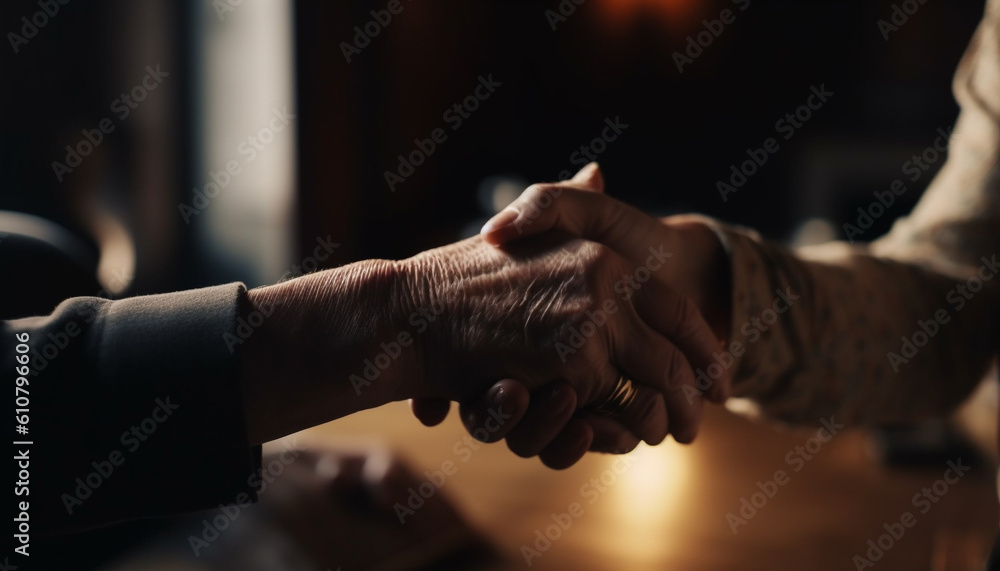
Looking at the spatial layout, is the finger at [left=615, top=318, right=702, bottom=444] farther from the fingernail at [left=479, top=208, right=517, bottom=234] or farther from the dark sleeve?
the dark sleeve

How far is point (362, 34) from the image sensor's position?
153 inches

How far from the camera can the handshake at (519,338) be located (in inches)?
29.4

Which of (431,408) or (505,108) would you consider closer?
(431,408)

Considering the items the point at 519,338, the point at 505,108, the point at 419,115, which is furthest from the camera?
the point at 419,115

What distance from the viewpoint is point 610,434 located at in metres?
0.92

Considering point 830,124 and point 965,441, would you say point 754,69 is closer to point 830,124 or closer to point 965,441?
point 830,124

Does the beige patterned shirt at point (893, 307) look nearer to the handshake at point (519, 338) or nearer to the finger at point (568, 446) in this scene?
the handshake at point (519, 338)

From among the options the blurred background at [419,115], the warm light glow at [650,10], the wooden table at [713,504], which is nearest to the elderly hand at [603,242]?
the wooden table at [713,504]

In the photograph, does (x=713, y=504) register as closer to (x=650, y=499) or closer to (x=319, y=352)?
(x=650, y=499)

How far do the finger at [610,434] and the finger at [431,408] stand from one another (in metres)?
0.17

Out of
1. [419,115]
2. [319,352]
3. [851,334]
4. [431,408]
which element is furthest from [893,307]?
[419,115]

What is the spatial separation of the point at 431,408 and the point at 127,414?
0.34m

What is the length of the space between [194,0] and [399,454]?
3.05 m

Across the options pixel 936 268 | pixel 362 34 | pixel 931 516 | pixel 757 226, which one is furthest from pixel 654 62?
pixel 931 516
